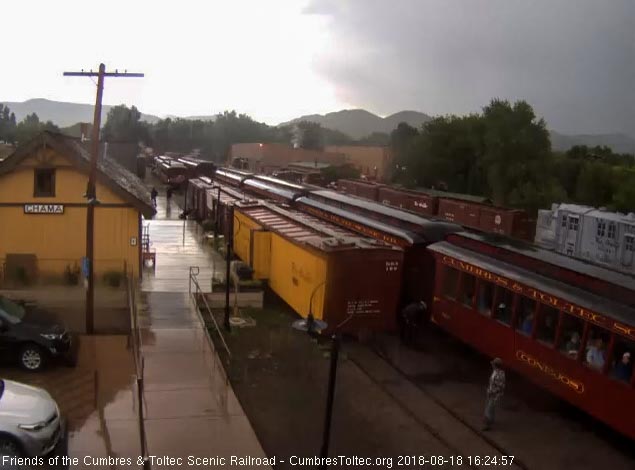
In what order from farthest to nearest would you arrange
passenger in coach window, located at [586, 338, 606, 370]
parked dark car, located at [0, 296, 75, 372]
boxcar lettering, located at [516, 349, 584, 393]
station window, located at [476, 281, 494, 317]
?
station window, located at [476, 281, 494, 317] < parked dark car, located at [0, 296, 75, 372] < boxcar lettering, located at [516, 349, 584, 393] < passenger in coach window, located at [586, 338, 606, 370]

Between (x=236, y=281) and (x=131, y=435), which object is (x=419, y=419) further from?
(x=236, y=281)

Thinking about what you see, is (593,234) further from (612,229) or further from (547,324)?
(547,324)

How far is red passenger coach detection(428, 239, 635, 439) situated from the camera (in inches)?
407

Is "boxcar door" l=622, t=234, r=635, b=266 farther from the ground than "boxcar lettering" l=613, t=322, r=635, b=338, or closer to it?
closer to it

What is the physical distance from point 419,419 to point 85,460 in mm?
5881

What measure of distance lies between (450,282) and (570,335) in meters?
4.19

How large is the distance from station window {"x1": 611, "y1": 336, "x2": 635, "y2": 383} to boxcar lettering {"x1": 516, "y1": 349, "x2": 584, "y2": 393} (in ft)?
2.63

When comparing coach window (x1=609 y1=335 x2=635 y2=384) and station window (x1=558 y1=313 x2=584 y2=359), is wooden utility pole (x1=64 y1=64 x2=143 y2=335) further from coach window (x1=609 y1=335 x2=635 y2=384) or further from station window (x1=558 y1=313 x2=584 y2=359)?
coach window (x1=609 y1=335 x2=635 y2=384)

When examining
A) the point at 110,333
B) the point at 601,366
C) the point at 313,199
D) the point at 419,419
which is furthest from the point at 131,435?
the point at 313,199

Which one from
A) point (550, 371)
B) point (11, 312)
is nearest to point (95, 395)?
point (11, 312)

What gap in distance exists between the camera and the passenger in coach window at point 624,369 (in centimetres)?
1009

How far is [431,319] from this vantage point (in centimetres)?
1639

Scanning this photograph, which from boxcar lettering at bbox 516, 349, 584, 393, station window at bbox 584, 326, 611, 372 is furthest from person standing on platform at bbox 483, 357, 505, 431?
station window at bbox 584, 326, 611, 372

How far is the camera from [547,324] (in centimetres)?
1209
